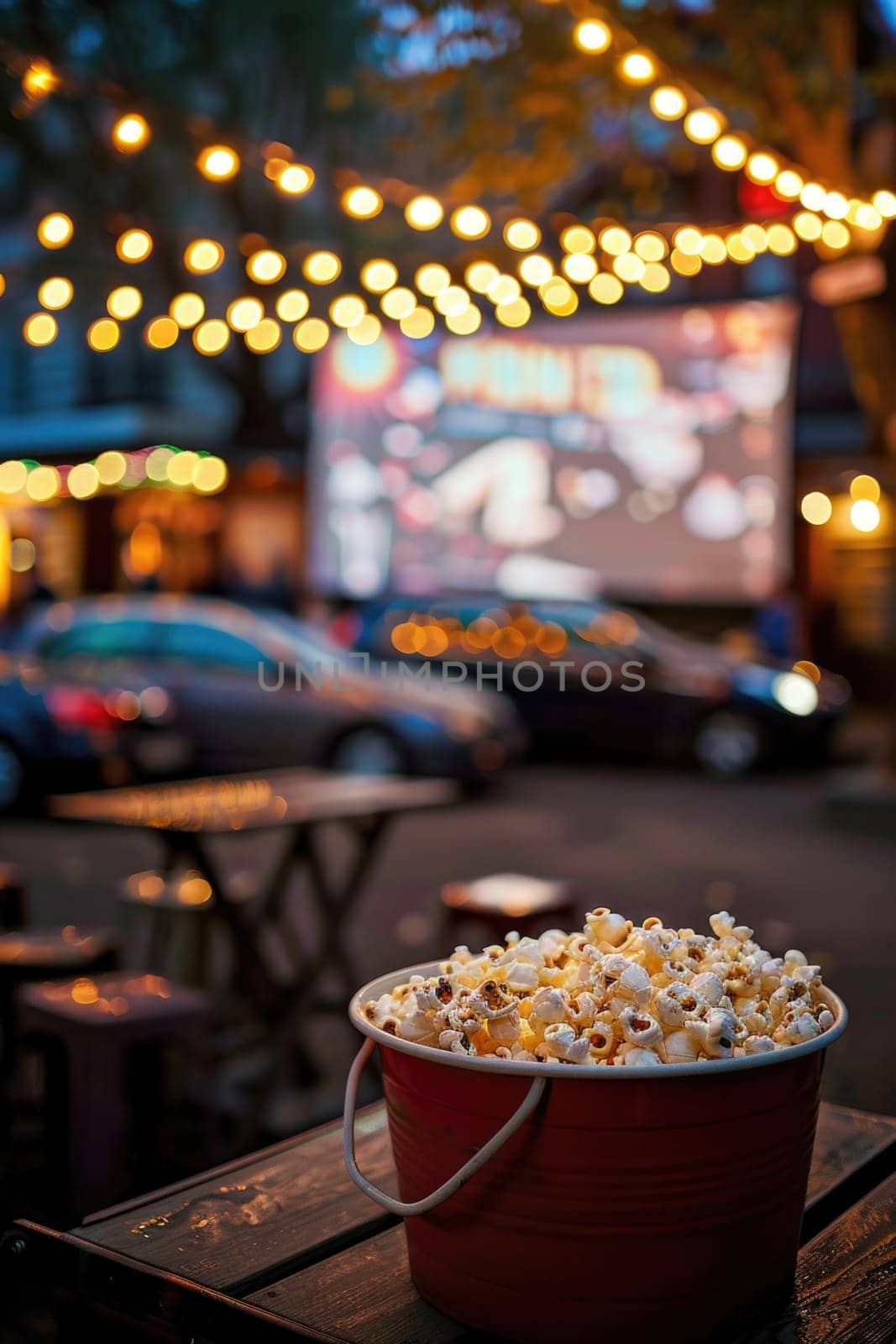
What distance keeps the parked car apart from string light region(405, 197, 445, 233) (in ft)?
19.9

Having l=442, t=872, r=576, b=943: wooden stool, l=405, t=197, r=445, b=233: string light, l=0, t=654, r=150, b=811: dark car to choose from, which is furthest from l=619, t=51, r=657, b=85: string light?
l=0, t=654, r=150, b=811: dark car

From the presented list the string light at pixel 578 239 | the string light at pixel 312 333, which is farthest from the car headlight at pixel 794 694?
the string light at pixel 312 333

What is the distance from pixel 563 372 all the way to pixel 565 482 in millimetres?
1231

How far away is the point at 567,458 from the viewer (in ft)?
52.5

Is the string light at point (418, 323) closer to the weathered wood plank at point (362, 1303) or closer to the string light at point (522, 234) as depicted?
the string light at point (522, 234)

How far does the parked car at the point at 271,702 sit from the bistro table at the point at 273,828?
587 cm

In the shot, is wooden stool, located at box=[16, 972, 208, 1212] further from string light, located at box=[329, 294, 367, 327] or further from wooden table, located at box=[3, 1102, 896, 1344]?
string light, located at box=[329, 294, 367, 327]

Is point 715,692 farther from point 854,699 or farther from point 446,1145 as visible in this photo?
point 446,1145

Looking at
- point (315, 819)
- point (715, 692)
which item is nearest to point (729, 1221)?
point (315, 819)

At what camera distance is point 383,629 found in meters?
14.6

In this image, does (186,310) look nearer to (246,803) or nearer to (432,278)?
(432,278)

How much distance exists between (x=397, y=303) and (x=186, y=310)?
1.00m

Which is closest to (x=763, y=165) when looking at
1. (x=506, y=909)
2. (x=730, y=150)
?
(x=730, y=150)

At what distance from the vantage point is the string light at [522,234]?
5.79 m
